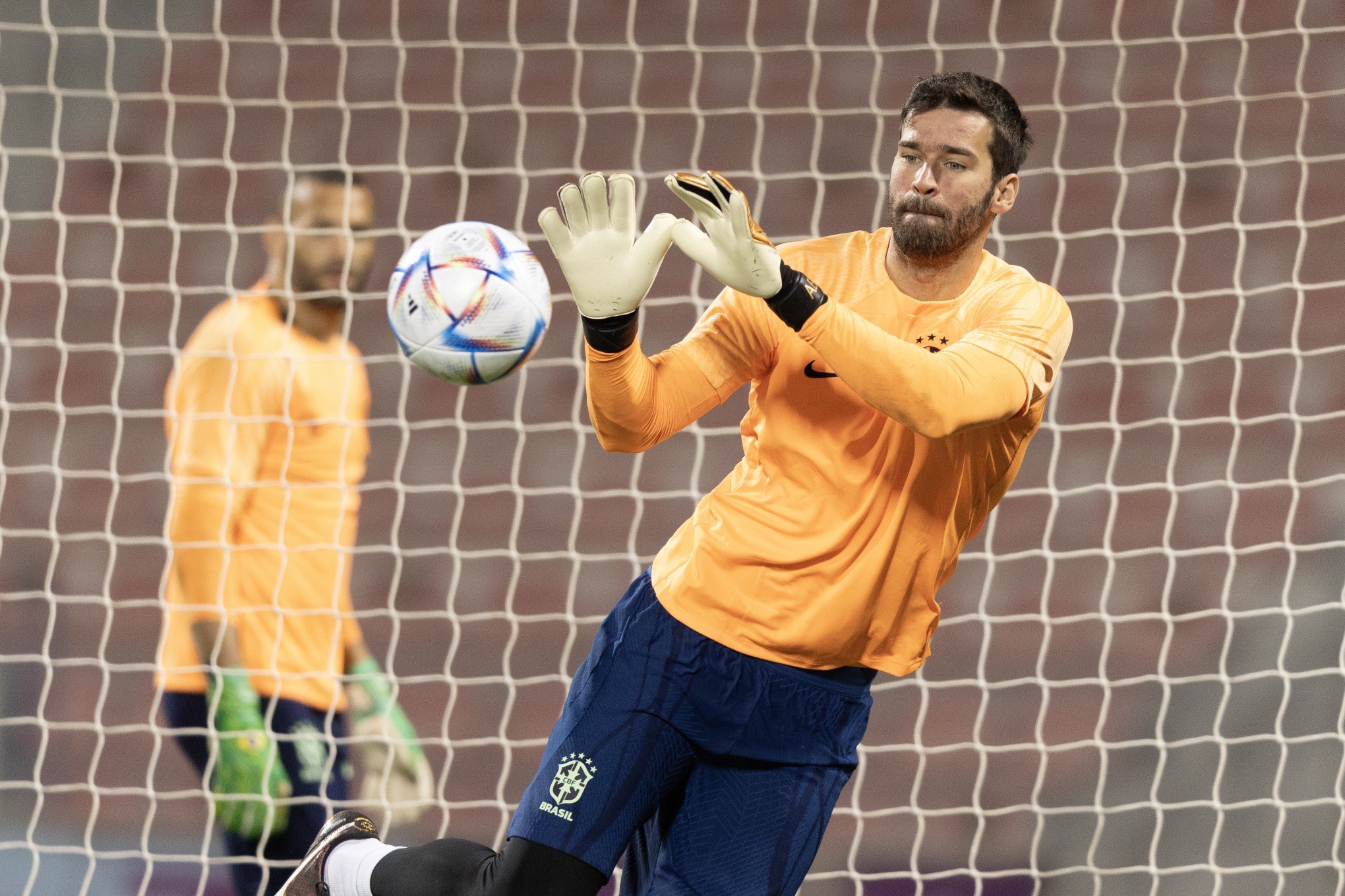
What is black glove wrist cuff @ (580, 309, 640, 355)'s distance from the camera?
1.89m

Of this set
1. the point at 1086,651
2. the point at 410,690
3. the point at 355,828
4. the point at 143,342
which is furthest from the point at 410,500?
the point at 355,828

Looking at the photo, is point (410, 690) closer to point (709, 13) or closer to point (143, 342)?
point (143, 342)

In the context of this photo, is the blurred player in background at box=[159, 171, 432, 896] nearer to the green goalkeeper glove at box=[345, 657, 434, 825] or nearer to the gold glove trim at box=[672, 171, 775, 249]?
the green goalkeeper glove at box=[345, 657, 434, 825]

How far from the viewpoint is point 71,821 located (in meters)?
5.13

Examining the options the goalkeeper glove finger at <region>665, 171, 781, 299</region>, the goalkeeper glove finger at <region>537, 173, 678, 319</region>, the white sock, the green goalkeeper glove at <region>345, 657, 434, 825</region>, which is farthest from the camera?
the green goalkeeper glove at <region>345, 657, 434, 825</region>

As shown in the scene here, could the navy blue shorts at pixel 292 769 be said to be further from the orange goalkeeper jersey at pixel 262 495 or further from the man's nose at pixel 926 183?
the man's nose at pixel 926 183

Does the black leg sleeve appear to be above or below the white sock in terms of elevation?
above

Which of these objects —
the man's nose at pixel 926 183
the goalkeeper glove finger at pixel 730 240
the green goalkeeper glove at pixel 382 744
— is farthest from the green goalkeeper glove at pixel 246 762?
the man's nose at pixel 926 183

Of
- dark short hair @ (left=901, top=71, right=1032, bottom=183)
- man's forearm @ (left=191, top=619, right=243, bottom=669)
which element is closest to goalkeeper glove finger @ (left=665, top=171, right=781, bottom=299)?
dark short hair @ (left=901, top=71, right=1032, bottom=183)

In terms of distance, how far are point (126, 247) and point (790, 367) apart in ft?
16.3

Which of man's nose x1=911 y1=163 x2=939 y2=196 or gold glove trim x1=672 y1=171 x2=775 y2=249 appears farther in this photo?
man's nose x1=911 y1=163 x2=939 y2=196

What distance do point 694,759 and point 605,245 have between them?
2.71 ft

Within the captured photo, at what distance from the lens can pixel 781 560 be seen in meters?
2.02

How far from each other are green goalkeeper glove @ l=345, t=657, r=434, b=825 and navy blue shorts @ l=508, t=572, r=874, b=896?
130 cm
